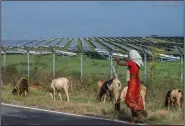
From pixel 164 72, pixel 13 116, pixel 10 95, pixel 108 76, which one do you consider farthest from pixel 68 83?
pixel 164 72

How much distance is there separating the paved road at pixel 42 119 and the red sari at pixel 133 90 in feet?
2.59

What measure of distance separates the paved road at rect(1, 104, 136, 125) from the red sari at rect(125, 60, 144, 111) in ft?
2.59

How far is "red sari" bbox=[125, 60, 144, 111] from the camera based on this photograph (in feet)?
42.0

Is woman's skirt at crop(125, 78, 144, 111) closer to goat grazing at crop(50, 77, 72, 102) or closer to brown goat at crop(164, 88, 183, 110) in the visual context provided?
brown goat at crop(164, 88, 183, 110)

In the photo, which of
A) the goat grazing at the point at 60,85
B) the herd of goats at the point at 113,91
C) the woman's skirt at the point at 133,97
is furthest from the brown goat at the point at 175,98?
the goat grazing at the point at 60,85

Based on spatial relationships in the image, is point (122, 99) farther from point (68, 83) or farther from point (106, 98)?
point (68, 83)

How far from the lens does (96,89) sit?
67.2ft

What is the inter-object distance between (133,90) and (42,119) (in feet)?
8.80

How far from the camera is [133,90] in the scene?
1284 cm

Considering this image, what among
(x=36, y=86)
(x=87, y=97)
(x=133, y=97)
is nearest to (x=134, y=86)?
(x=133, y=97)

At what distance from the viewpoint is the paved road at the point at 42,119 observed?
1229cm

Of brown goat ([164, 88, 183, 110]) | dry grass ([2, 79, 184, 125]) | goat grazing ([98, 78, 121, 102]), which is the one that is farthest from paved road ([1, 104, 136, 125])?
brown goat ([164, 88, 183, 110])

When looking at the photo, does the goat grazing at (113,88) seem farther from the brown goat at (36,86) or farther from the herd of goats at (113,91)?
the brown goat at (36,86)

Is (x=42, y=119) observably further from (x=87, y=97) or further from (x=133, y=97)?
(x=87, y=97)
